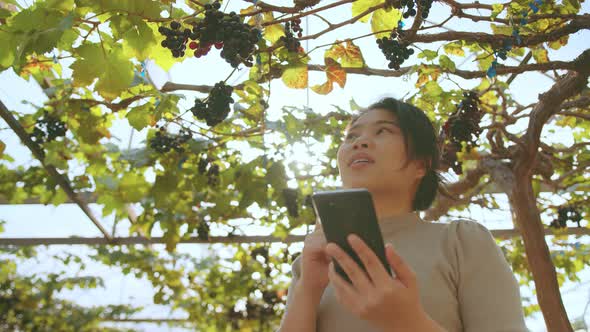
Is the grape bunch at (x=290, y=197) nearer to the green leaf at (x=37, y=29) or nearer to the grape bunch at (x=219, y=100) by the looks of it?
the grape bunch at (x=219, y=100)

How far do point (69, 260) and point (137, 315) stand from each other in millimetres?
3244

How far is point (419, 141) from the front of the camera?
1.24 meters

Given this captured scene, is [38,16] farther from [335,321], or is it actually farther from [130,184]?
[130,184]

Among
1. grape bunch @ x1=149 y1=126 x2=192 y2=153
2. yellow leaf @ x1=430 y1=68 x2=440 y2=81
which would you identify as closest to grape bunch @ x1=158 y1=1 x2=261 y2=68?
yellow leaf @ x1=430 y1=68 x2=440 y2=81

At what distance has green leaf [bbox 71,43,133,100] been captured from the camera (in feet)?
5.93

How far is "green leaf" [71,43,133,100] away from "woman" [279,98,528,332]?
0.96 meters

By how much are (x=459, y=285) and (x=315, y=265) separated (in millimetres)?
276

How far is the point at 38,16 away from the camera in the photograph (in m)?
1.65

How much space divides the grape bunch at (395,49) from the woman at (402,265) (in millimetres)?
714

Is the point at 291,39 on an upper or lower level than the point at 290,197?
upper

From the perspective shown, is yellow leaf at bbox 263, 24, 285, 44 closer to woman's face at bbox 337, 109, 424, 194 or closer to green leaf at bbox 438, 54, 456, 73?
green leaf at bbox 438, 54, 456, 73

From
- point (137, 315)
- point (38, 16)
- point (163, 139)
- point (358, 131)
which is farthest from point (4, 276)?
point (358, 131)

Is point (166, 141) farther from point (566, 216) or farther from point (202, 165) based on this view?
point (566, 216)

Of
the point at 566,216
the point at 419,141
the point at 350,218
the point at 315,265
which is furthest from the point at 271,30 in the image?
the point at 566,216
